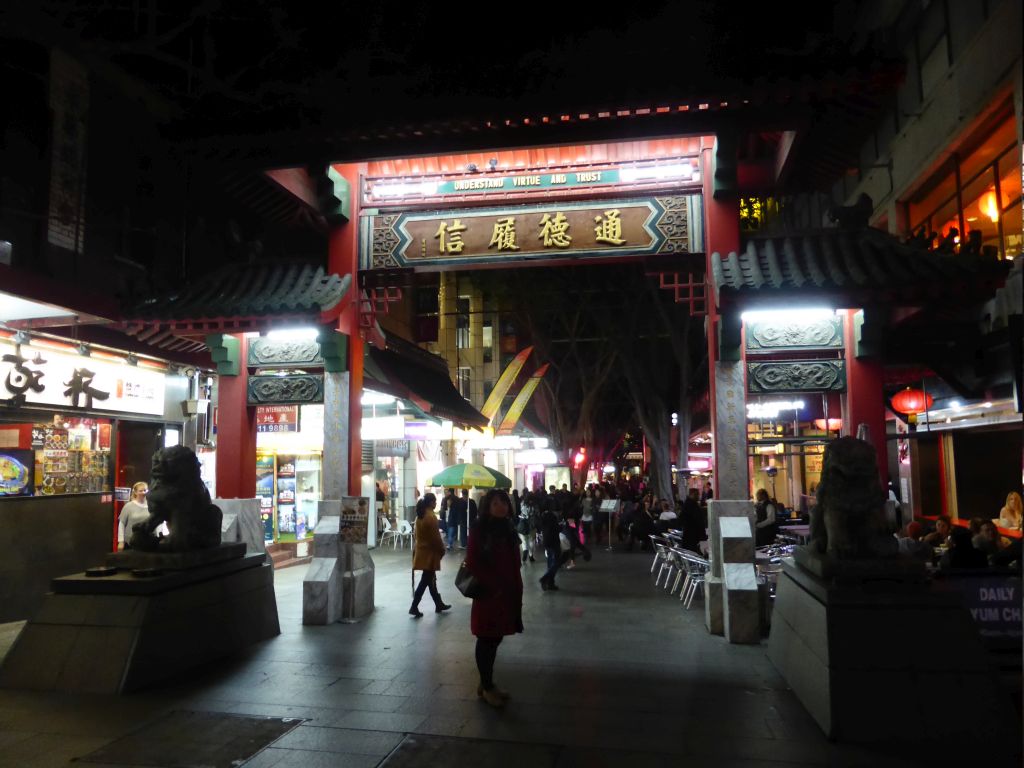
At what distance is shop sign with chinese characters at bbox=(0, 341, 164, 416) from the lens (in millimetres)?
9359

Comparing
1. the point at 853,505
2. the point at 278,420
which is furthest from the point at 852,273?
the point at 278,420

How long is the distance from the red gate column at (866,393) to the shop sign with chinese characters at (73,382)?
1106 cm

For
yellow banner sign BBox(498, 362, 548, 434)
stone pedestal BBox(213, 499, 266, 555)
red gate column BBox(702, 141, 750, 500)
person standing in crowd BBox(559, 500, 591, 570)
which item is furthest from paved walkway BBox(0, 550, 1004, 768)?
yellow banner sign BBox(498, 362, 548, 434)

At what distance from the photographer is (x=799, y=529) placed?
14.0 metres

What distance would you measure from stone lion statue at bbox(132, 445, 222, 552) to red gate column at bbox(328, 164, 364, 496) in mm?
2730

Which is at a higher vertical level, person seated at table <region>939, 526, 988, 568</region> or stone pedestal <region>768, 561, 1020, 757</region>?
person seated at table <region>939, 526, 988, 568</region>

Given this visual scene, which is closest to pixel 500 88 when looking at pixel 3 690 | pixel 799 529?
pixel 3 690

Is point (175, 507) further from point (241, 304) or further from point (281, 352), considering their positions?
point (281, 352)

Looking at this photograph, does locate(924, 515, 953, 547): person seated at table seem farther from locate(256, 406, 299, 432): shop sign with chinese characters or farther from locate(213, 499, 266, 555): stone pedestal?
locate(256, 406, 299, 432): shop sign with chinese characters

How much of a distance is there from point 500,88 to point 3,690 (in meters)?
8.30

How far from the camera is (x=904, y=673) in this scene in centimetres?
512

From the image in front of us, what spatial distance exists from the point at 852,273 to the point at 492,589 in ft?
18.9

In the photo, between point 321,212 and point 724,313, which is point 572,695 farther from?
point 321,212

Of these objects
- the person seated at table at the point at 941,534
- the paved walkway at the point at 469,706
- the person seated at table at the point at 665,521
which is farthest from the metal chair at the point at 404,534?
the person seated at table at the point at 941,534
